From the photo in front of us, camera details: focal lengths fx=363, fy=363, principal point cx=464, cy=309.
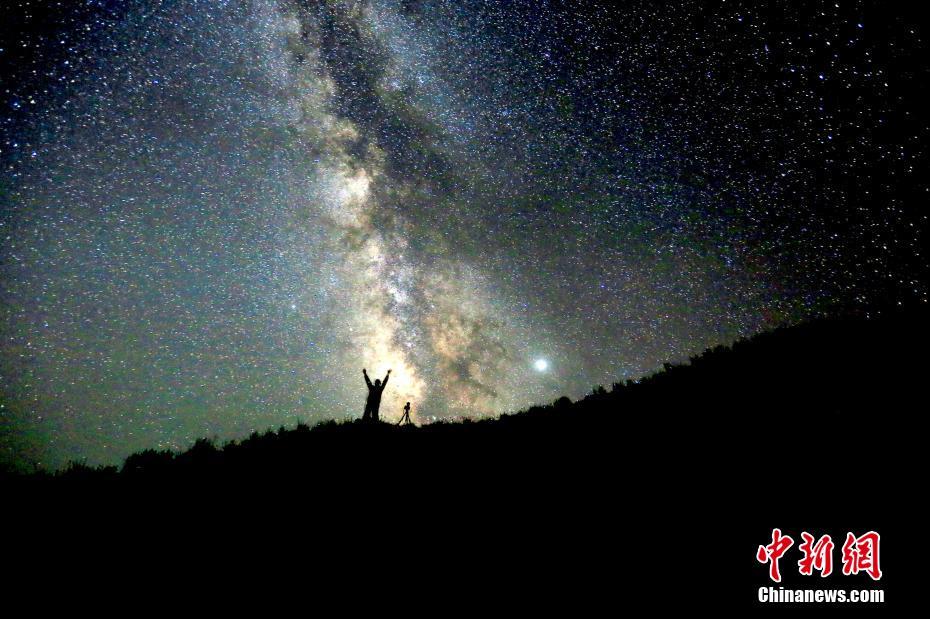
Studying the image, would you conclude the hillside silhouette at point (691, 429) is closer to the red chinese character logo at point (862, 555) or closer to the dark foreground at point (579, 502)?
the dark foreground at point (579, 502)

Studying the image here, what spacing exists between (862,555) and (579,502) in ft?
8.51

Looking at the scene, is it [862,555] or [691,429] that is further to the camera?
[691,429]

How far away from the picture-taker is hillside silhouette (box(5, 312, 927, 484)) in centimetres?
480

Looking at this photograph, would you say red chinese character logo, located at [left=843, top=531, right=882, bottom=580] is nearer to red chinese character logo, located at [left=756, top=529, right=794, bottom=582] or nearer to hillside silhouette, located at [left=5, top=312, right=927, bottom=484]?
red chinese character logo, located at [left=756, top=529, right=794, bottom=582]

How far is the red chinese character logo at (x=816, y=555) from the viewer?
3451mm

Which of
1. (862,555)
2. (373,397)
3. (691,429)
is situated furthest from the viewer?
(373,397)

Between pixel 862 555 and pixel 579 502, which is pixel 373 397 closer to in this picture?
pixel 579 502

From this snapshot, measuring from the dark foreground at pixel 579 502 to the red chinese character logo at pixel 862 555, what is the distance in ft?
0.21

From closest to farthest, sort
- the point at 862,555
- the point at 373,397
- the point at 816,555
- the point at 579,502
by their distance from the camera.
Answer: the point at 862,555 → the point at 816,555 → the point at 579,502 → the point at 373,397

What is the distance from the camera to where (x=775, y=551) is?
361 cm

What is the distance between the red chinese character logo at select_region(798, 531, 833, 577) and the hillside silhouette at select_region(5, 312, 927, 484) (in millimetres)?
923

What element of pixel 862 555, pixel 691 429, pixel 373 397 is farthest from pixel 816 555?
pixel 373 397

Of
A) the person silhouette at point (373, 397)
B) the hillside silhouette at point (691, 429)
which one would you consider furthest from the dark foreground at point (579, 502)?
the person silhouette at point (373, 397)

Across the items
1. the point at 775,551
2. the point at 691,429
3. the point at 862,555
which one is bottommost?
the point at 775,551
